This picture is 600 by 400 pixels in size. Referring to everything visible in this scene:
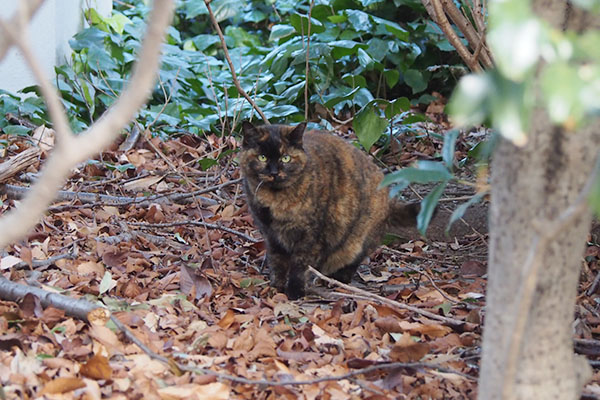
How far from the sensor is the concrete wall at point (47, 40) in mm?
6012

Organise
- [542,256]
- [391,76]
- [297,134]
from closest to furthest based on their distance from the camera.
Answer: [542,256] < [297,134] < [391,76]

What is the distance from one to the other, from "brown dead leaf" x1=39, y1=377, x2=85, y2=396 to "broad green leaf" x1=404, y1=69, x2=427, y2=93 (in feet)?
16.6

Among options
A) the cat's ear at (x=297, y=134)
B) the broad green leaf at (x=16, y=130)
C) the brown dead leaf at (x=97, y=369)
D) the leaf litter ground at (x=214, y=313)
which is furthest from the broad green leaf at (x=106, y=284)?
the broad green leaf at (x=16, y=130)

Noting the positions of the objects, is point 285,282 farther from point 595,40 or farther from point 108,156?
point 595,40

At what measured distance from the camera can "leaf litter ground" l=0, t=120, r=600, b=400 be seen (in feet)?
7.40

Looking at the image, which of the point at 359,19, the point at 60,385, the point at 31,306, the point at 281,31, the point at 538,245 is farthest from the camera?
Result: the point at 281,31

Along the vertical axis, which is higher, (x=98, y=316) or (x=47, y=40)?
(x=47, y=40)

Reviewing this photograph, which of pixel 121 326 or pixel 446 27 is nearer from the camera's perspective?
pixel 121 326

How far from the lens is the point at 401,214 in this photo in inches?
153

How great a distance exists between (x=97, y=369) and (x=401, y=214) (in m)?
2.17

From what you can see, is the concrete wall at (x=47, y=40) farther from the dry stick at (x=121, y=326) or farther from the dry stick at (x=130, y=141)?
the dry stick at (x=121, y=326)

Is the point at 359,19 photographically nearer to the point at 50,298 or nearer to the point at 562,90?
the point at 50,298

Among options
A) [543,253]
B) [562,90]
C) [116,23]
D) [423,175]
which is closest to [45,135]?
[116,23]

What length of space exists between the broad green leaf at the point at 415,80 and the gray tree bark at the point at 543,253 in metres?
4.92
